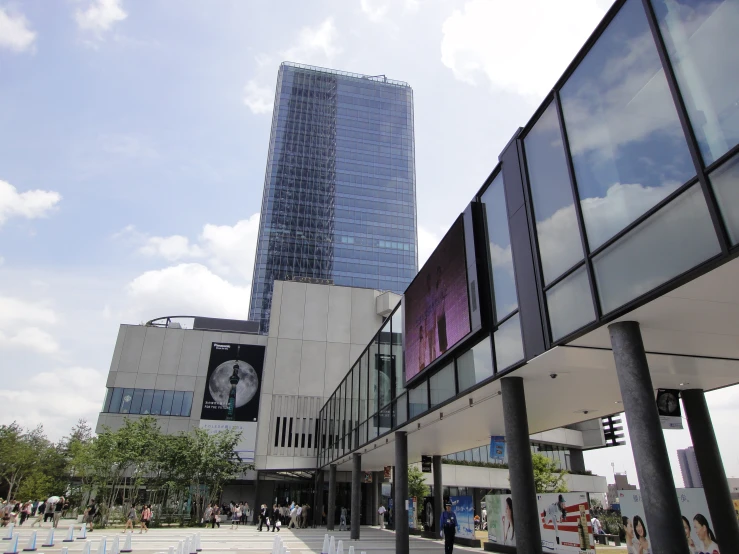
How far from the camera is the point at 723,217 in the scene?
558 cm

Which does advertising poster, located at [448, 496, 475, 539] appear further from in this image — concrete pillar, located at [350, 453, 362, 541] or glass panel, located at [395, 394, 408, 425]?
glass panel, located at [395, 394, 408, 425]

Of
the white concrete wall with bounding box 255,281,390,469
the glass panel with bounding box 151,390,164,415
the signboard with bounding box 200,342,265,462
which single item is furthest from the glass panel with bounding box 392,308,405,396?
the glass panel with bounding box 151,390,164,415

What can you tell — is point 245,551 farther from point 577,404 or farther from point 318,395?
point 318,395

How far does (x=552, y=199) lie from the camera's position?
9375mm

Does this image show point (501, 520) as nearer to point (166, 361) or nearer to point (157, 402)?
point (157, 402)

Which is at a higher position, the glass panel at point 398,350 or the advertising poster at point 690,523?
the glass panel at point 398,350

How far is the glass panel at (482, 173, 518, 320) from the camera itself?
10805 millimetres

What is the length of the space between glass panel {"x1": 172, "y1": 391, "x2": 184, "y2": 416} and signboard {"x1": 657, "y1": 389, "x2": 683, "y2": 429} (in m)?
53.0

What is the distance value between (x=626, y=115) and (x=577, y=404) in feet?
33.0

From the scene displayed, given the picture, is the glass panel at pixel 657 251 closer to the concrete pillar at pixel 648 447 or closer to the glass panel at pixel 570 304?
the glass panel at pixel 570 304

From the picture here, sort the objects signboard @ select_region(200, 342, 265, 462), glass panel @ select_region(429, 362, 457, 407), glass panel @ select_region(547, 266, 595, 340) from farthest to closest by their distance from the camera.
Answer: signboard @ select_region(200, 342, 265, 462), glass panel @ select_region(429, 362, 457, 407), glass panel @ select_region(547, 266, 595, 340)

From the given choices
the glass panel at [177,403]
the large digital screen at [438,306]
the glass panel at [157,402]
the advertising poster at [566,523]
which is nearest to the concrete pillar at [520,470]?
the large digital screen at [438,306]

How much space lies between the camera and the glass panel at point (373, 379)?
22750 millimetres

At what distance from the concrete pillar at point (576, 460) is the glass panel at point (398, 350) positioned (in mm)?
57816
